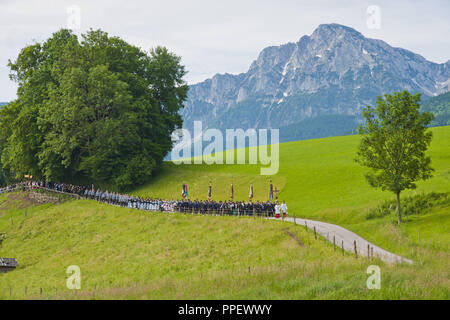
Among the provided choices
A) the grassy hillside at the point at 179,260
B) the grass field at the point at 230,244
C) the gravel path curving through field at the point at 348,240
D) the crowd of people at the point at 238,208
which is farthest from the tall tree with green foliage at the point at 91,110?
the gravel path curving through field at the point at 348,240

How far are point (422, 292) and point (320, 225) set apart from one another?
73.8 feet

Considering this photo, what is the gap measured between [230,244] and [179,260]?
507 cm

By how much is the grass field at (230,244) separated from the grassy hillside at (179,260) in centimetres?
11

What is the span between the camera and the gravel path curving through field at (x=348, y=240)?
32.8 metres

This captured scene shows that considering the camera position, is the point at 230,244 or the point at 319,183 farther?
the point at 319,183

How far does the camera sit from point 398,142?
42.7 m

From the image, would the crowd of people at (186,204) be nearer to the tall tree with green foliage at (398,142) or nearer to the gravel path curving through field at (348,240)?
the gravel path curving through field at (348,240)

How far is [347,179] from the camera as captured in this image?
63281 millimetres

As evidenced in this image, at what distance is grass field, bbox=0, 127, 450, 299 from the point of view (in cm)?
2670

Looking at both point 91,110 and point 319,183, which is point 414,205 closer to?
point 319,183

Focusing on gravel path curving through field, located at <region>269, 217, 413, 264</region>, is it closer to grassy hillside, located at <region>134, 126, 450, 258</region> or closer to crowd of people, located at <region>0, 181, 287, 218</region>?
grassy hillside, located at <region>134, 126, 450, 258</region>

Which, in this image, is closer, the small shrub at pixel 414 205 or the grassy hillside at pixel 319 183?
the small shrub at pixel 414 205

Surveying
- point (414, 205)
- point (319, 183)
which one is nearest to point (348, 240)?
point (414, 205)

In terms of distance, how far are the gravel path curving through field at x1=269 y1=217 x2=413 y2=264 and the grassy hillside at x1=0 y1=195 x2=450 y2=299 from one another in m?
1.52
